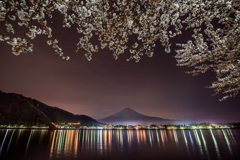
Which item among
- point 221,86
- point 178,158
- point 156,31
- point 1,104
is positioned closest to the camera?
point 156,31

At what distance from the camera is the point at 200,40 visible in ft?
19.4

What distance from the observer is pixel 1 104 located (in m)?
114

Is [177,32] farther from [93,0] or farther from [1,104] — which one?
[1,104]

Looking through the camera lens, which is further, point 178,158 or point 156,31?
point 178,158

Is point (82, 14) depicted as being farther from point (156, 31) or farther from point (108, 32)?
point (156, 31)

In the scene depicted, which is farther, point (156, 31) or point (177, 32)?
point (156, 31)

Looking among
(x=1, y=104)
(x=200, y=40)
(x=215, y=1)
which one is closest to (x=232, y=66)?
(x=200, y=40)

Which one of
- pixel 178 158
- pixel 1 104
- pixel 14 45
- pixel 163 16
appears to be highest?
pixel 1 104

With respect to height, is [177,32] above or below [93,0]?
below

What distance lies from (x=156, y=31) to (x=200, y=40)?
8.43ft

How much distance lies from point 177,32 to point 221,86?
501 centimetres

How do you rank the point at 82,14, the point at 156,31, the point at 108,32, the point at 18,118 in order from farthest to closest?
the point at 18,118
the point at 156,31
the point at 108,32
the point at 82,14

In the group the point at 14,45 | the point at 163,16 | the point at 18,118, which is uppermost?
the point at 18,118

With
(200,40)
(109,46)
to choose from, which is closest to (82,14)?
(109,46)
